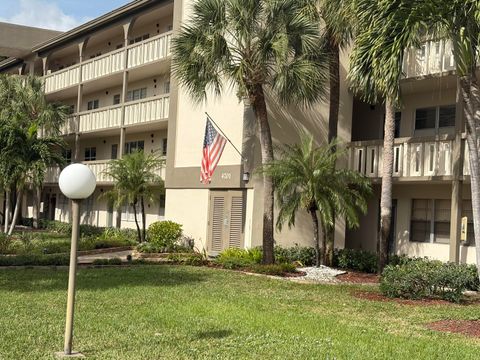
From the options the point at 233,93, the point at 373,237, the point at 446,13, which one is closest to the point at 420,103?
the point at 373,237

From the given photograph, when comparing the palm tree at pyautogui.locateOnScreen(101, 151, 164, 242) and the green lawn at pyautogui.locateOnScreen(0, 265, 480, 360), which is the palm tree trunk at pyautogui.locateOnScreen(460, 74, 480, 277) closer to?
the green lawn at pyautogui.locateOnScreen(0, 265, 480, 360)

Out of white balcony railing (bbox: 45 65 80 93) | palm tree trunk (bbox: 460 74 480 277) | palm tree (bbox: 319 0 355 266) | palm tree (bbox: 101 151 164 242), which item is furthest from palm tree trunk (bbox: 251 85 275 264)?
white balcony railing (bbox: 45 65 80 93)

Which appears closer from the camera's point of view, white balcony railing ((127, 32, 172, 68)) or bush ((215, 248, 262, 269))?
bush ((215, 248, 262, 269))

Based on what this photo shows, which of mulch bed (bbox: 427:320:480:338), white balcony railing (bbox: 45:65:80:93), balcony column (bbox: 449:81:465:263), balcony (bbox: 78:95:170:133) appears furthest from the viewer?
white balcony railing (bbox: 45:65:80:93)

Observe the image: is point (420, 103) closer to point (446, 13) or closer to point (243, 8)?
point (243, 8)

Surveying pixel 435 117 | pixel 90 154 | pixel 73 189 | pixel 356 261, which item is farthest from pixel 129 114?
pixel 73 189

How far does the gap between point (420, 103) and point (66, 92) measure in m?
23.9

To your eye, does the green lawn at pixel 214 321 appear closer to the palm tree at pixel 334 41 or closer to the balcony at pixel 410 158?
the balcony at pixel 410 158

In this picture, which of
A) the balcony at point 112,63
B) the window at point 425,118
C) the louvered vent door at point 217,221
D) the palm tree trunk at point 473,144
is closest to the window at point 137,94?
the balcony at point 112,63

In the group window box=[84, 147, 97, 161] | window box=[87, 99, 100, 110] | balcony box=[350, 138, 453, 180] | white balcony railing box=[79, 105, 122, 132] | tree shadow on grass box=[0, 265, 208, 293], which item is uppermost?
window box=[87, 99, 100, 110]

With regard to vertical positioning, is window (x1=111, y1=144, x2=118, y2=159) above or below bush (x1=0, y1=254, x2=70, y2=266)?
above

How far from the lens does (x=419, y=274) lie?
1370 cm

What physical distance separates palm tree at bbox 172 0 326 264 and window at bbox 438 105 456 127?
4.62 meters

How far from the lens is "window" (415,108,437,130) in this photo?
20.5 m
